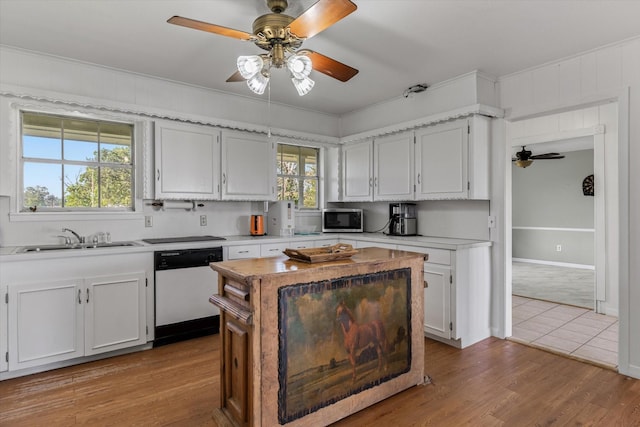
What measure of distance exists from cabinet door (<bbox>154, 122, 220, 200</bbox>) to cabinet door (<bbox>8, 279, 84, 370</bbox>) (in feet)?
Result: 3.81

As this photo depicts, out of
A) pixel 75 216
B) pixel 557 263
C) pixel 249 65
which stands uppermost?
pixel 249 65

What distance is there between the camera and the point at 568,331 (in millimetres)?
3629

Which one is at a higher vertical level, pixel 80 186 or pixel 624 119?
pixel 624 119

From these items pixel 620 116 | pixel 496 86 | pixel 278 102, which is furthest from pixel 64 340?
pixel 620 116

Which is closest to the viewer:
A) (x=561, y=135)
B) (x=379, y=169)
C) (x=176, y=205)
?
(x=176, y=205)

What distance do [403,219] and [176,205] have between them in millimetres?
2503

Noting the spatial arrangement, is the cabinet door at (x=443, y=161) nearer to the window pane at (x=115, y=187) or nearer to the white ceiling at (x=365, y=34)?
the white ceiling at (x=365, y=34)

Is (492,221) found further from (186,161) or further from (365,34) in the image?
(186,161)

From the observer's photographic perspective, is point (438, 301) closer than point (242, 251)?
Yes

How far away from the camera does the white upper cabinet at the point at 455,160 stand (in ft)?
11.2

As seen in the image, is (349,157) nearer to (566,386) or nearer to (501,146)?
(501,146)

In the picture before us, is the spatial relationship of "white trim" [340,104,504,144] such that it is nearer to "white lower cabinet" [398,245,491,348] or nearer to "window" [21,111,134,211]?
"white lower cabinet" [398,245,491,348]

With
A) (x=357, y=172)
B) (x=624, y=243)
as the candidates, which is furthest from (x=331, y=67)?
(x=624, y=243)

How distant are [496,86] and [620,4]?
4.26ft
